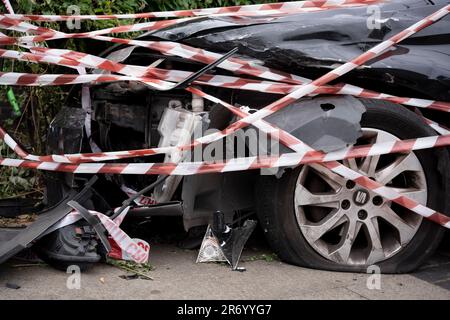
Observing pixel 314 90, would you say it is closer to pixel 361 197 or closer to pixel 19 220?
pixel 361 197

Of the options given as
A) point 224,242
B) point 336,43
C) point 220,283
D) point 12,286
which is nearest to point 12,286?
point 12,286

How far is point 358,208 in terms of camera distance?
12.0ft

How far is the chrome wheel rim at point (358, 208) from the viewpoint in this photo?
364 cm

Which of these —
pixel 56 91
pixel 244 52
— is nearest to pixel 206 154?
pixel 244 52

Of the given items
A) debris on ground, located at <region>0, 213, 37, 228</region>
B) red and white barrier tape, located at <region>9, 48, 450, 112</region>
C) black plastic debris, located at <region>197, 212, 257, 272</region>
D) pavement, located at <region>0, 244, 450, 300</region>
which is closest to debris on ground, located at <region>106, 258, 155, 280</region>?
pavement, located at <region>0, 244, 450, 300</region>

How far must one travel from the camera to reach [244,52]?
3662mm

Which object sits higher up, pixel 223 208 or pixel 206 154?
pixel 206 154

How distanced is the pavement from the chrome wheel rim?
157 mm

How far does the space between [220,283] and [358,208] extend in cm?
92

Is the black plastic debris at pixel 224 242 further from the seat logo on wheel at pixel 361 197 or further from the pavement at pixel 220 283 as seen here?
the seat logo on wheel at pixel 361 197

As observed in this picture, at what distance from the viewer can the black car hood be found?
11.8 feet

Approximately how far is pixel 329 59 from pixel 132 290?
66.8 inches

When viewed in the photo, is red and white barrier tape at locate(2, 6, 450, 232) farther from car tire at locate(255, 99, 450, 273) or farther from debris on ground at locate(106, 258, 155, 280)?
debris on ground at locate(106, 258, 155, 280)
